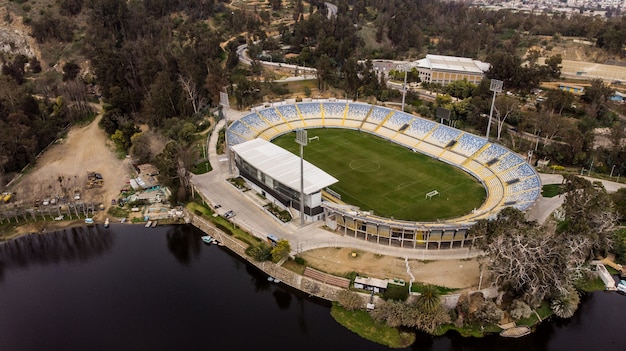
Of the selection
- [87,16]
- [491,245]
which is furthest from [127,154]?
[87,16]

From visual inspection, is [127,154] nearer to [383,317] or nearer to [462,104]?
[383,317]

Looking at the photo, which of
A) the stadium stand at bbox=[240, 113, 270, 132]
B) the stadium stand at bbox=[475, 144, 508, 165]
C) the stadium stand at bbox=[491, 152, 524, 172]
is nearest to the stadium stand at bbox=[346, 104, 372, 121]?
the stadium stand at bbox=[240, 113, 270, 132]

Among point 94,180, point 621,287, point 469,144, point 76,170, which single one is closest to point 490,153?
point 469,144

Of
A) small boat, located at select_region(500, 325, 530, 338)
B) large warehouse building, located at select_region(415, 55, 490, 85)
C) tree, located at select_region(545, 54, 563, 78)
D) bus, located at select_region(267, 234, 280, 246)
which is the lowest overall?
small boat, located at select_region(500, 325, 530, 338)

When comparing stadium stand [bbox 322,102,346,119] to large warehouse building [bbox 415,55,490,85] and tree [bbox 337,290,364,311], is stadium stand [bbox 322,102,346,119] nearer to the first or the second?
large warehouse building [bbox 415,55,490,85]

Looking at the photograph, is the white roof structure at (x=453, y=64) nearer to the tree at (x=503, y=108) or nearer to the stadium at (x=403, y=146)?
the tree at (x=503, y=108)

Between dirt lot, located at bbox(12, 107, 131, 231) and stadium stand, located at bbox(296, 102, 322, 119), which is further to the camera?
stadium stand, located at bbox(296, 102, 322, 119)

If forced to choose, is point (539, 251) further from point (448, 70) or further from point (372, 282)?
point (448, 70)
